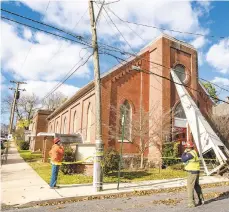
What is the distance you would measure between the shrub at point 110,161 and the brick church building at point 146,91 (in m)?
5.42

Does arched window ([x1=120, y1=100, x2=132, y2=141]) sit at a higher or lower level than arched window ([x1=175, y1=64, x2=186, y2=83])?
lower

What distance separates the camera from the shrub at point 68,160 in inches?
568

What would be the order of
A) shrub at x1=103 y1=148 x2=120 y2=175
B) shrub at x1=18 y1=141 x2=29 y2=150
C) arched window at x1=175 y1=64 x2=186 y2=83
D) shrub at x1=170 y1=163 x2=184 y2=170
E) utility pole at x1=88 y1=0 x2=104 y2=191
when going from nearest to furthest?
1. utility pole at x1=88 y1=0 x2=104 y2=191
2. shrub at x1=103 y1=148 x2=120 y2=175
3. shrub at x1=170 y1=163 x2=184 y2=170
4. arched window at x1=175 y1=64 x2=186 y2=83
5. shrub at x1=18 y1=141 x2=29 y2=150

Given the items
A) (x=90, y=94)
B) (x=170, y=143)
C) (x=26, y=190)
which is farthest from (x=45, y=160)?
(x=26, y=190)

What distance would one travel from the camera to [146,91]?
74.8 feet

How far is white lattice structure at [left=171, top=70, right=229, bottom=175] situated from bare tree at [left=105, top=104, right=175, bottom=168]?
5.68ft

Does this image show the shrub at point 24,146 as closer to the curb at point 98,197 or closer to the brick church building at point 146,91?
the brick church building at point 146,91

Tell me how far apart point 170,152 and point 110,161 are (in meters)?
7.21

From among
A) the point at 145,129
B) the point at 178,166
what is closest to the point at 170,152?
the point at 178,166

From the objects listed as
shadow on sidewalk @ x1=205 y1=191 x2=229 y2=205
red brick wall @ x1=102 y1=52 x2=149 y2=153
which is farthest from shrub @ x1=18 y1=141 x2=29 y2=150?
shadow on sidewalk @ x1=205 y1=191 x2=229 y2=205

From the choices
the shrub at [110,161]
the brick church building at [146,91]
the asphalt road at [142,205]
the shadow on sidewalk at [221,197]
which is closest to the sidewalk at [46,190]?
the asphalt road at [142,205]

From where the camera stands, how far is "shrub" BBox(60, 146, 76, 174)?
14430mm

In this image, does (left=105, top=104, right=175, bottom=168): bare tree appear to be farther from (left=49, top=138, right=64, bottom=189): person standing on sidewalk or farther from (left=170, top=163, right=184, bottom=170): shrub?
(left=49, top=138, right=64, bottom=189): person standing on sidewalk

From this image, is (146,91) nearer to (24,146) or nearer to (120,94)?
(120,94)
